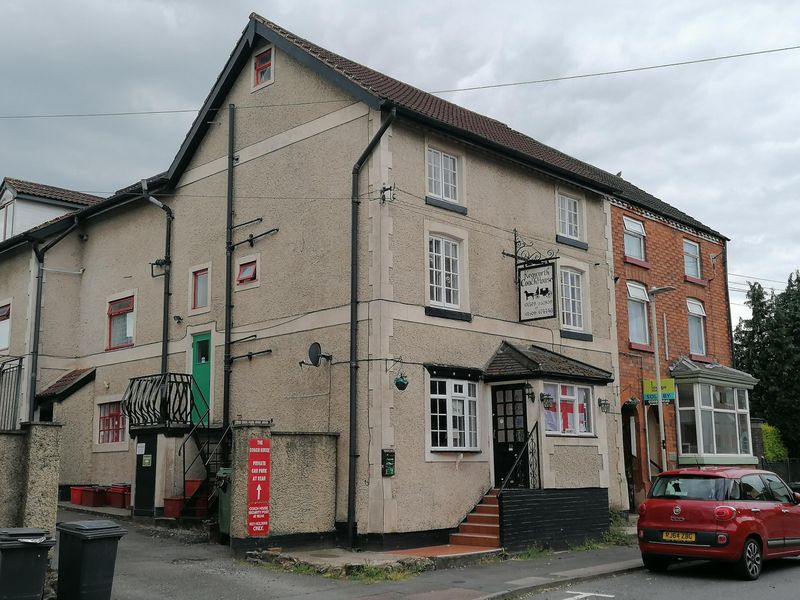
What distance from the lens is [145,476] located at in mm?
17859

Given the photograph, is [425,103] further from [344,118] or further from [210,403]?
[210,403]

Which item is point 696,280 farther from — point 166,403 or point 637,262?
point 166,403

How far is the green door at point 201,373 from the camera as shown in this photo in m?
19.7

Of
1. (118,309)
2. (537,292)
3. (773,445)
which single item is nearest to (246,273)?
(118,309)

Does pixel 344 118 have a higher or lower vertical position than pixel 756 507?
higher

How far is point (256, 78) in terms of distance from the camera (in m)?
19.6

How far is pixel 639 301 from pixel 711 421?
3.90 m

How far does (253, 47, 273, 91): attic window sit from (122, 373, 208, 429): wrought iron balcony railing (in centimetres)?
702

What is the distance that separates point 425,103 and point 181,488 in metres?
10.3

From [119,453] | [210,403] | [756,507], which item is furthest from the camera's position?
[119,453]

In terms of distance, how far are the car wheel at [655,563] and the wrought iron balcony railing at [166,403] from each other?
381 inches

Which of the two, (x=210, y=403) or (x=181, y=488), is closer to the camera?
(x=181, y=488)

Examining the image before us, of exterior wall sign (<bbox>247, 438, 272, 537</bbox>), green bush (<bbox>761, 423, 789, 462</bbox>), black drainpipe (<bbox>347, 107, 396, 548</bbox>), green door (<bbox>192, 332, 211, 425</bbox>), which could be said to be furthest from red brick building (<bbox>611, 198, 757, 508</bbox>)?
green bush (<bbox>761, 423, 789, 462</bbox>)

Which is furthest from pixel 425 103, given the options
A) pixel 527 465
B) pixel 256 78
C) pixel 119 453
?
pixel 119 453
